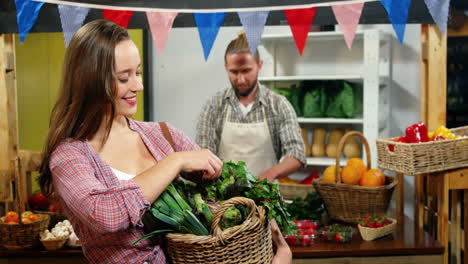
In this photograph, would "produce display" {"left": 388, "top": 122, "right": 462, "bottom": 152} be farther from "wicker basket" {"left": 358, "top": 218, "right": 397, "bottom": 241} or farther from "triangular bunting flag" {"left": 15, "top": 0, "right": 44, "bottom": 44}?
"triangular bunting flag" {"left": 15, "top": 0, "right": 44, "bottom": 44}

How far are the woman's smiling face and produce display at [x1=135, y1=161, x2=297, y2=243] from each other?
0.99ft

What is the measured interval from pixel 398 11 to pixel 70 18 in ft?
5.96

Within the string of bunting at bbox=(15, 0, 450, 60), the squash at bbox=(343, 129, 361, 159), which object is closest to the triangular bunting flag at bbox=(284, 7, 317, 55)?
the string of bunting at bbox=(15, 0, 450, 60)

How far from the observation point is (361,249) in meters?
2.68

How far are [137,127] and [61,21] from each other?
139 centimetres

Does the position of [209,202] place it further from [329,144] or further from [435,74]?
[329,144]

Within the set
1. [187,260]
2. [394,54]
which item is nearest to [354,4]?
[187,260]

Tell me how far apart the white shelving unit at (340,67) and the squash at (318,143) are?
0.22 feet

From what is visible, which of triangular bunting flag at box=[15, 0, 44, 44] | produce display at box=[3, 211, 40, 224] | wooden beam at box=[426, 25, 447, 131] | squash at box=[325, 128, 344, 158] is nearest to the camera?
produce display at box=[3, 211, 40, 224]

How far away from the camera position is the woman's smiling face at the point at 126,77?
1660 millimetres

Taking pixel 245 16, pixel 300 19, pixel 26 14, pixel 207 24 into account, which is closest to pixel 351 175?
pixel 300 19

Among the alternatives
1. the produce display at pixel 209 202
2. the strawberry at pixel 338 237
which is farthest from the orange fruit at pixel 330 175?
the produce display at pixel 209 202

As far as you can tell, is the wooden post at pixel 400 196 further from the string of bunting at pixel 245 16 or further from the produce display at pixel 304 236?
the string of bunting at pixel 245 16

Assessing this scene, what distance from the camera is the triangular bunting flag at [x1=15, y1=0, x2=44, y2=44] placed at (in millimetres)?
2943
